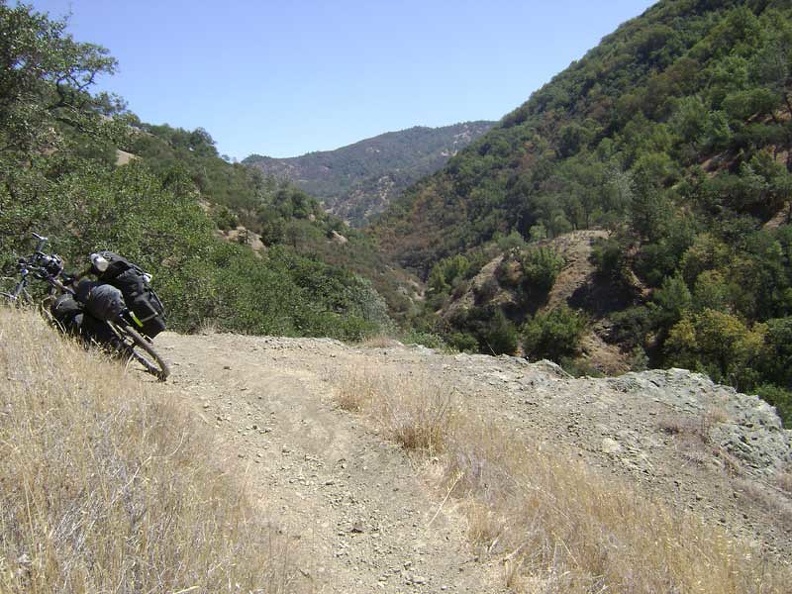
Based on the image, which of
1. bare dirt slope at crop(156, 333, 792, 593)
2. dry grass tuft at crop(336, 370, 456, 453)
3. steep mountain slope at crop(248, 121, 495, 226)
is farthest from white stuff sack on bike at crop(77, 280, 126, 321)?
steep mountain slope at crop(248, 121, 495, 226)

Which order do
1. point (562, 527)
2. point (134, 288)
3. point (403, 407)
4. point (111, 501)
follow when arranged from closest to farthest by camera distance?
point (111, 501) → point (562, 527) → point (403, 407) → point (134, 288)

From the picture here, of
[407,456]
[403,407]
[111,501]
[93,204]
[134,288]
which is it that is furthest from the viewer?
[93,204]

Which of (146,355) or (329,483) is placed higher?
(146,355)

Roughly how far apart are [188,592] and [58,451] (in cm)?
98

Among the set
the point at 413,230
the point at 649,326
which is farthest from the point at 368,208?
the point at 649,326

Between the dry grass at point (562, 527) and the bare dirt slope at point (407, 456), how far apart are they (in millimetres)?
189

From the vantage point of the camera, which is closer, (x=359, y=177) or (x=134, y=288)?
(x=134, y=288)

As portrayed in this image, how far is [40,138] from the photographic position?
8680 millimetres

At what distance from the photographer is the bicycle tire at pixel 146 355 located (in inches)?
175

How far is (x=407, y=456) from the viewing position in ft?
12.7

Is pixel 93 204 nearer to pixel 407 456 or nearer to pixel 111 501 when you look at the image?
pixel 407 456

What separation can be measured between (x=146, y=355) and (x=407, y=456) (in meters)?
2.71

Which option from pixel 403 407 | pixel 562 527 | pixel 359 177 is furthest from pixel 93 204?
pixel 359 177

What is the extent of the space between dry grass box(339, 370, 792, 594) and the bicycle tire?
196cm
